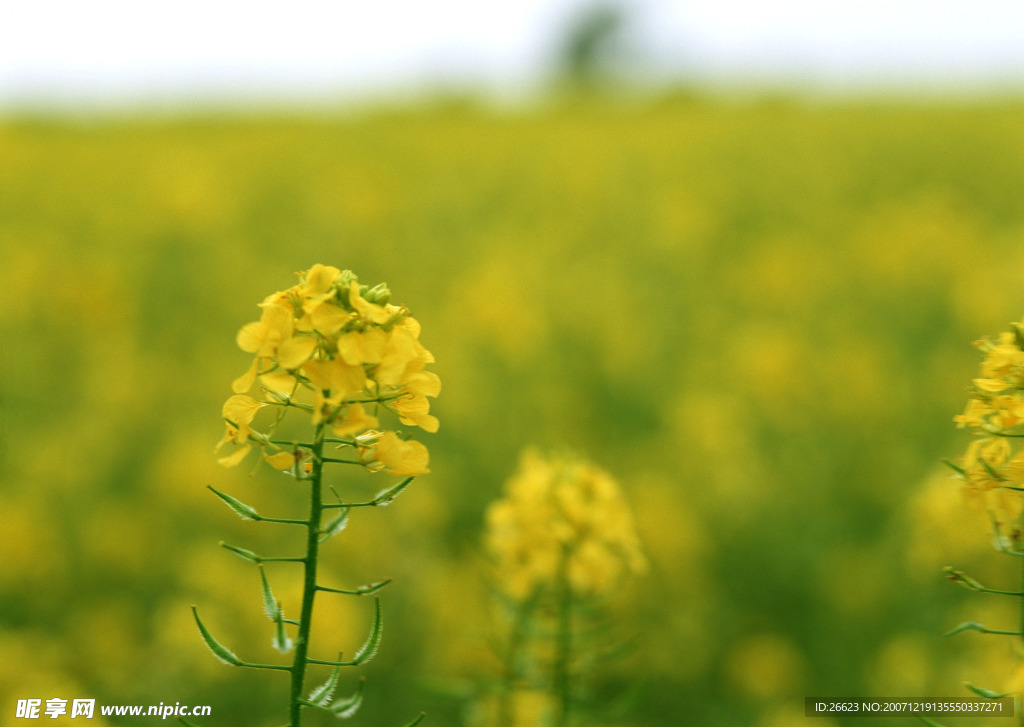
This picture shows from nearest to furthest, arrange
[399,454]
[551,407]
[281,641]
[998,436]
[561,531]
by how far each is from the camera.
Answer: [281,641]
[399,454]
[998,436]
[561,531]
[551,407]

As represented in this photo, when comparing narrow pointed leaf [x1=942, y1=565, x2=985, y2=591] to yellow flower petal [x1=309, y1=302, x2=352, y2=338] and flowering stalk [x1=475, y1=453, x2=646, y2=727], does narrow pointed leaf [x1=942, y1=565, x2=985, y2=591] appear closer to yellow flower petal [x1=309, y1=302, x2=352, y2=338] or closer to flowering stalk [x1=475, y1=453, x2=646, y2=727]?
flowering stalk [x1=475, y1=453, x2=646, y2=727]

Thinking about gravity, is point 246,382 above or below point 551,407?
below

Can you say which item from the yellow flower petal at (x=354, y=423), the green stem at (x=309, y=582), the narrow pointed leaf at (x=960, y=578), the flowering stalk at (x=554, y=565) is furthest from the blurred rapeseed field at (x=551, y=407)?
the yellow flower petal at (x=354, y=423)

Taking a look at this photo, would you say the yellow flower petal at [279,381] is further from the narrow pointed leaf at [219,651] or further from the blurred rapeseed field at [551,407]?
the blurred rapeseed field at [551,407]

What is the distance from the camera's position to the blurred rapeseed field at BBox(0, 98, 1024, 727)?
10.3 ft

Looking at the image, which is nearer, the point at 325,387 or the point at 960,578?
the point at 325,387

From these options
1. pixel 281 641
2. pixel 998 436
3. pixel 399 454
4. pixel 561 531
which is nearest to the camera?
A: pixel 281 641

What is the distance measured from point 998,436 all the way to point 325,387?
941 millimetres

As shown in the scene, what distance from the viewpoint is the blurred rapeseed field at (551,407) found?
3148 millimetres

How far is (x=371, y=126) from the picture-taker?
1344 cm

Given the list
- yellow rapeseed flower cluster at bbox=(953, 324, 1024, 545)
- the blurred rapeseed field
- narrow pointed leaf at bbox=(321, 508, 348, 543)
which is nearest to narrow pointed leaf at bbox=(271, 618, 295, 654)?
narrow pointed leaf at bbox=(321, 508, 348, 543)

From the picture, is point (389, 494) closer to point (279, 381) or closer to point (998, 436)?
point (279, 381)

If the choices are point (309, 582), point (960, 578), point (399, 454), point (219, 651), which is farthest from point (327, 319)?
point (960, 578)

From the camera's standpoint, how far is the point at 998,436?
1.26 m
